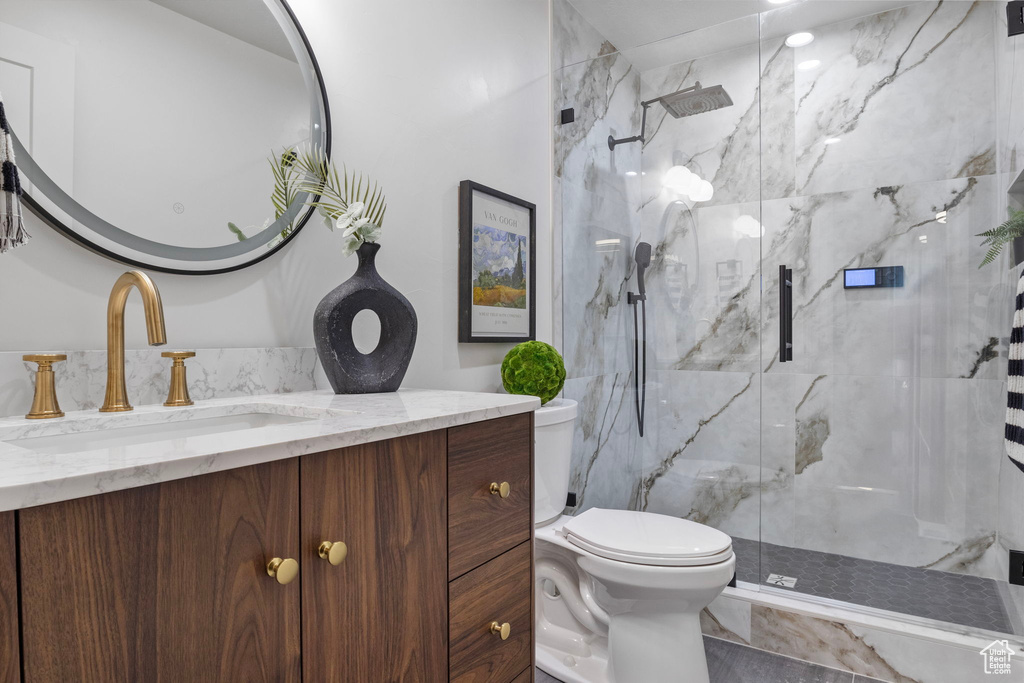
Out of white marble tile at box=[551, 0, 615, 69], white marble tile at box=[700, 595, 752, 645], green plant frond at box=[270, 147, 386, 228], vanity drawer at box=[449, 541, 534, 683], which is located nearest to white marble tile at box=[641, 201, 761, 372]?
white marble tile at box=[551, 0, 615, 69]

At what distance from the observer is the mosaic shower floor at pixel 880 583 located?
1.84m

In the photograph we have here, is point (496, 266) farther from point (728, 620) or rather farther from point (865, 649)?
point (865, 649)

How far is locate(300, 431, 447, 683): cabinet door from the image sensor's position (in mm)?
726

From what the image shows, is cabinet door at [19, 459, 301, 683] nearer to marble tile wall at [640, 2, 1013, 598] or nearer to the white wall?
the white wall

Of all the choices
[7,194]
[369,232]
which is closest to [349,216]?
[369,232]

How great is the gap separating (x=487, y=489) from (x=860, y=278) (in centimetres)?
185

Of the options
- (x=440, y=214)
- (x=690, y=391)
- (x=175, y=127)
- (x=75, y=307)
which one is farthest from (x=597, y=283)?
(x=75, y=307)

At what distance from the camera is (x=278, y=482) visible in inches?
26.9

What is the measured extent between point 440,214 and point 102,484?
1.38 metres

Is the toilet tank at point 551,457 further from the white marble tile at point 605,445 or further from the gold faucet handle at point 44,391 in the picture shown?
the gold faucet handle at point 44,391

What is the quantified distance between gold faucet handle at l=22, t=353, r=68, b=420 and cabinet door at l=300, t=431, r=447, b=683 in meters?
0.47

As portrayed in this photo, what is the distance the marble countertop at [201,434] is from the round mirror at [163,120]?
30cm

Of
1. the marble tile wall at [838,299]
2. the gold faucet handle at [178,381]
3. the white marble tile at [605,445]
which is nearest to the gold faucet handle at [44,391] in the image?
the gold faucet handle at [178,381]

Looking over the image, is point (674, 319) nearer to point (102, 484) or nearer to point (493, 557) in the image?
point (493, 557)
